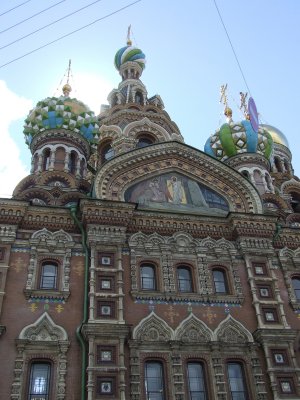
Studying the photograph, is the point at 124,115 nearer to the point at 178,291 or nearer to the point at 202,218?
the point at 202,218

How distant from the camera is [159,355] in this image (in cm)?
878

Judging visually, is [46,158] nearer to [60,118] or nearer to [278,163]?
[60,118]

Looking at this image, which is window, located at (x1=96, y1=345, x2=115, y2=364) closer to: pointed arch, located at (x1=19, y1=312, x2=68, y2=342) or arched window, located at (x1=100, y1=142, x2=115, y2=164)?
pointed arch, located at (x1=19, y1=312, x2=68, y2=342)

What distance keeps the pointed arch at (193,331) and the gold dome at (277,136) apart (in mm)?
13450

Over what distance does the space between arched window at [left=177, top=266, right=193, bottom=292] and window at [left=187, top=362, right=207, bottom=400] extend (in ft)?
5.07

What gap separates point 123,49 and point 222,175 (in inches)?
528

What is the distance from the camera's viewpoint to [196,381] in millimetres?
8773

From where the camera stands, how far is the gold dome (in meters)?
21.2

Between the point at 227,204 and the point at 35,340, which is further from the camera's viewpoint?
the point at 227,204

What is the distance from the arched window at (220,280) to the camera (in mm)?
10141

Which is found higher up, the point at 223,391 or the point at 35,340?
the point at 35,340

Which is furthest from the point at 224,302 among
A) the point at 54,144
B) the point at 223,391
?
the point at 54,144

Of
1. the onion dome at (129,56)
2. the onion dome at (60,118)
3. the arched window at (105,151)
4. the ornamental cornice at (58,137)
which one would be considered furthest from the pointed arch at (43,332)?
the onion dome at (129,56)

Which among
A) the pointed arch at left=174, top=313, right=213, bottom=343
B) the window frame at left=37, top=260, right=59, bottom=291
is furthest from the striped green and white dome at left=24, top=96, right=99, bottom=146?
the pointed arch at left=174, top=313, right=213, bottom=343
